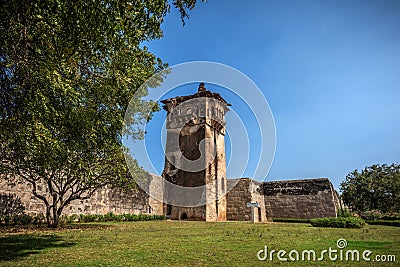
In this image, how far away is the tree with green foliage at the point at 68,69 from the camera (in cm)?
455

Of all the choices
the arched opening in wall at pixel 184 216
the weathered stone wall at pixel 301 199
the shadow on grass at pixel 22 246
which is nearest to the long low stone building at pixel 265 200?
the weathered stone wall at pixel 301 199

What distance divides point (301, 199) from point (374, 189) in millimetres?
15254

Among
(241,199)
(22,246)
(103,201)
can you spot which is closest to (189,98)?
(241,199)

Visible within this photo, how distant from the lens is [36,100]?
16.7 feet

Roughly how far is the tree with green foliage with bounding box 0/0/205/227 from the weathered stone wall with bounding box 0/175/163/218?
247 inches

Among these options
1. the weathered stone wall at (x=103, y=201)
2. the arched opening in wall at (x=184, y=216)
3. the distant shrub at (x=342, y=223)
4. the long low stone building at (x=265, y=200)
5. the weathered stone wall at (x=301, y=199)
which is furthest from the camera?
the weathered stone wall at (x=301, y=199)

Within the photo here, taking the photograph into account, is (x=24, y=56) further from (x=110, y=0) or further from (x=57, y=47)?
(x=110, y=0)

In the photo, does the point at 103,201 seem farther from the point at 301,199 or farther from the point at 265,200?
the point at 301,199

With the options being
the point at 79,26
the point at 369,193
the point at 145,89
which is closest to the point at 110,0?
the point at 79,26

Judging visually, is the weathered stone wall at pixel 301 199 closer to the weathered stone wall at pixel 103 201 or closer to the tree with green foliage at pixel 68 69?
the weathered stone wall at pixel 103 201

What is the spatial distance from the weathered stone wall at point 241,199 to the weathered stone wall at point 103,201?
5926 mm

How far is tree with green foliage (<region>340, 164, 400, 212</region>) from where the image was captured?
107 ft

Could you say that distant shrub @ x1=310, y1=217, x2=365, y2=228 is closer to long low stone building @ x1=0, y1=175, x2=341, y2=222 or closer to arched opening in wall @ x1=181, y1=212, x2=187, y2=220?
long low stone building @ x1=0, y1=175, x2=341, y2=222

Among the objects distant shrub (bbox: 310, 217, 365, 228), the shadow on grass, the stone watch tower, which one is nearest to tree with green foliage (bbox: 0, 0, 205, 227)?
the shadow on grass
